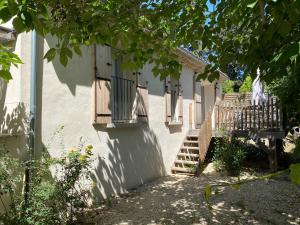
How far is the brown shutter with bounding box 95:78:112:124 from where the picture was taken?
6707 mm

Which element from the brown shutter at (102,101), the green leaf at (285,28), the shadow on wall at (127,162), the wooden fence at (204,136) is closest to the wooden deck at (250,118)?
the wooden fence at (204,136)

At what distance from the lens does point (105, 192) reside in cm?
702

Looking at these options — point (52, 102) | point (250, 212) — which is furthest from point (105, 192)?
point (250, 212)

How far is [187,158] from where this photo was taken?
1067cm

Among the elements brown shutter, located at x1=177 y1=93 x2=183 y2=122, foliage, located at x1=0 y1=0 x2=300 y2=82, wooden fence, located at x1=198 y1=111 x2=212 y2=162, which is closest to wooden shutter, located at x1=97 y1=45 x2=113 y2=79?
foliage, located at x1=0 y1=0 x2=300 y2=82

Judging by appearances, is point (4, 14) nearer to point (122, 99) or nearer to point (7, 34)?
point (7, 34)

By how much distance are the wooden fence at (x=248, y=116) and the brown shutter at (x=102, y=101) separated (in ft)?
16.5

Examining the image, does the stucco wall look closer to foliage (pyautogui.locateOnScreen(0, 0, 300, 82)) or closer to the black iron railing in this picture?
the black iron railing

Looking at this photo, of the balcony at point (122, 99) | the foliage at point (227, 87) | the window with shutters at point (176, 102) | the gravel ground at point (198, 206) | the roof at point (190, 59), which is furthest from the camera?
the foliage at point (227, 87)

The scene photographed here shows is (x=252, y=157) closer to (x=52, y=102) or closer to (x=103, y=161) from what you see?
(x=103, y=161)

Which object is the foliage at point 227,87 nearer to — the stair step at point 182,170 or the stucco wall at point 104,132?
the stucco wall at point 104,132

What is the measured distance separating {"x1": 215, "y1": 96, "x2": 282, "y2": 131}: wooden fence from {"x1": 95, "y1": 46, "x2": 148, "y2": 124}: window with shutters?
3.52 m

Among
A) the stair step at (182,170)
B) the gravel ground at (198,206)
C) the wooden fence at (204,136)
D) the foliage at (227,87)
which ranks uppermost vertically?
the foliage at (227,87)

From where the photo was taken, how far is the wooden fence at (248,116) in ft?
33.4
